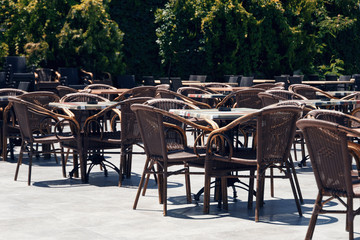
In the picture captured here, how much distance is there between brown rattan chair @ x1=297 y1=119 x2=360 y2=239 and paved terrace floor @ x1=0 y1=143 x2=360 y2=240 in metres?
0.71

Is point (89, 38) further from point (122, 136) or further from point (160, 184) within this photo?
point (160, 184)

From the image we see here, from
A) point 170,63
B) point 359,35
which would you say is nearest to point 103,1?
point 170,63

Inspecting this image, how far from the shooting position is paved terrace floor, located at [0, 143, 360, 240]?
5211 millimetres

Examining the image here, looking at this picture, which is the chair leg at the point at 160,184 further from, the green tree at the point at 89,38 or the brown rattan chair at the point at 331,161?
the green tree at the point at 89,38

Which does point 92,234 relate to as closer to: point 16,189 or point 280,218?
point 280,218

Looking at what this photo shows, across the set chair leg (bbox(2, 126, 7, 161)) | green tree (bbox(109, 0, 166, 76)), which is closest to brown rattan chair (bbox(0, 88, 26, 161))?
chair leg (bbox(2, 126, 7, 161))

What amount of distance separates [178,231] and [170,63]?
1703cm

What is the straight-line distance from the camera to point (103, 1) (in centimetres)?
2048

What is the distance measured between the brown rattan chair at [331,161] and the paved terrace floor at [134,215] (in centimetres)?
71

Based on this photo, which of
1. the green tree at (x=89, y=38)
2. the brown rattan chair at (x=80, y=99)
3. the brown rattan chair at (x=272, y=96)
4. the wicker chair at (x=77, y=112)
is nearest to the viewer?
the wicker chair at (x=77, y=112)

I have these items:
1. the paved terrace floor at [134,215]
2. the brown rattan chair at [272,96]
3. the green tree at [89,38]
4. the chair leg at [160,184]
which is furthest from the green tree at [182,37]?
the chair leg at [160,184]

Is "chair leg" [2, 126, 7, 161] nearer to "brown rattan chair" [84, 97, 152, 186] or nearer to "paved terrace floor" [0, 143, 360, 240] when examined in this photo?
"paved terrace floor" [0, 143, 360, 240]

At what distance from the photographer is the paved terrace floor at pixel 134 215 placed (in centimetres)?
521

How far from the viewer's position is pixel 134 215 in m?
5.92
